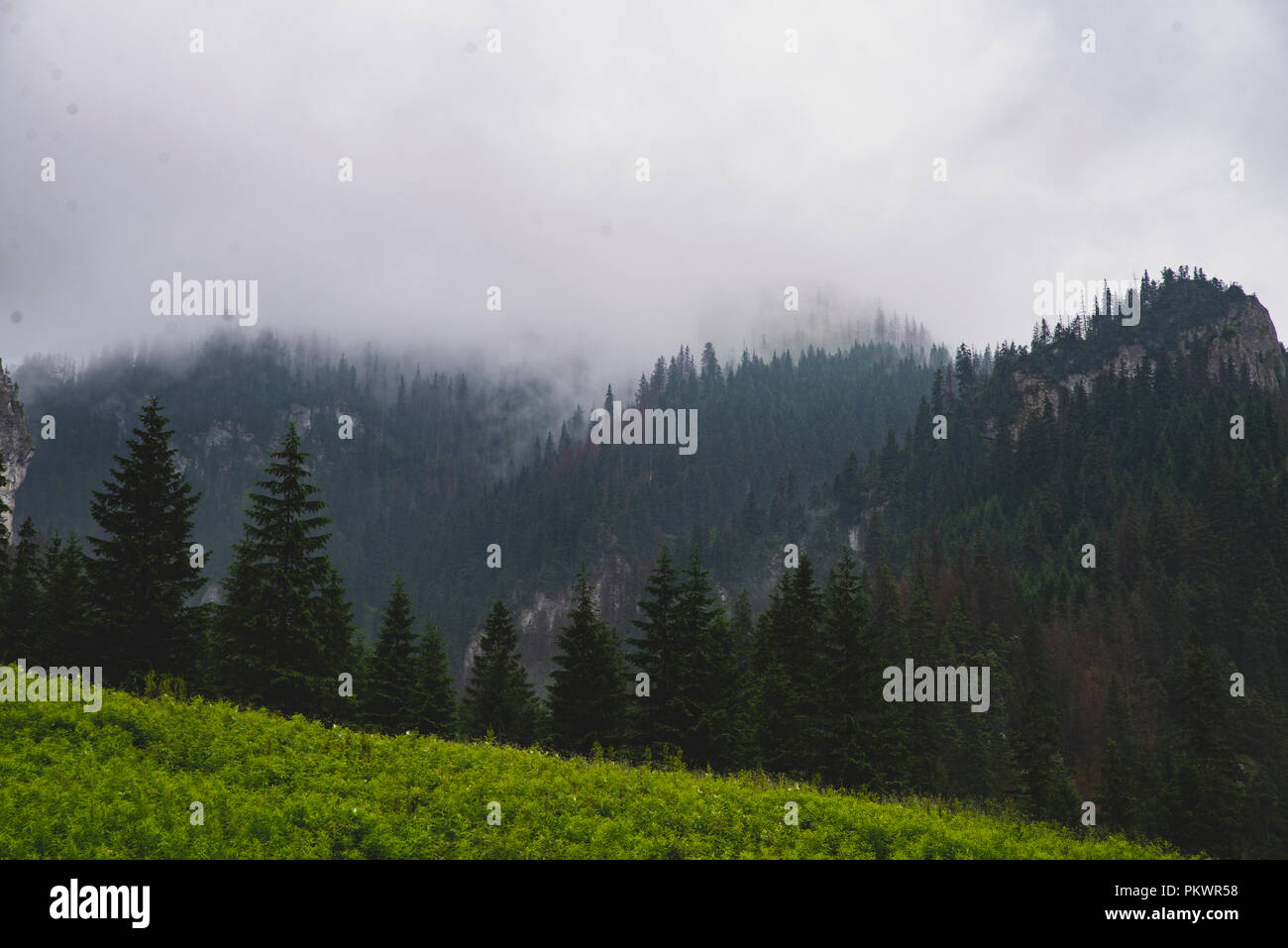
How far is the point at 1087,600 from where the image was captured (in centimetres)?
9388

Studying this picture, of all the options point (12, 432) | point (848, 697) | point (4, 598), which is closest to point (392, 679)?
point (4, 598)

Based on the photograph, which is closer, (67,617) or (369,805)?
(369,805)

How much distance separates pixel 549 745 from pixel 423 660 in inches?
483

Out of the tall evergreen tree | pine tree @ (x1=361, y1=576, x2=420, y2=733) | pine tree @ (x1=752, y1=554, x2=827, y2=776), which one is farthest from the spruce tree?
pine tree @ (x1=752, y1=554, x2=827, y2=776)

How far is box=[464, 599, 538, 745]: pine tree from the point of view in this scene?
45406mm

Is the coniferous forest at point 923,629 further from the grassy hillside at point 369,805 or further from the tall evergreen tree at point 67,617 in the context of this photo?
the grassy hillside at point 369,805

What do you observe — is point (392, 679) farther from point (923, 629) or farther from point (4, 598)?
point (923, 629)

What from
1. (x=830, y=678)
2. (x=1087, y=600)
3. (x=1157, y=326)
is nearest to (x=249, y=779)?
(x=830, y=678)

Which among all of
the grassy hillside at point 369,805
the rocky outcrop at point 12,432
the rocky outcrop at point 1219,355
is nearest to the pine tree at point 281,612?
the grassy hillside at point 369,805

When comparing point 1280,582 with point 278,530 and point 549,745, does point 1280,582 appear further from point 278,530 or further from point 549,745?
point 278,530

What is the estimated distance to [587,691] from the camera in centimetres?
3547

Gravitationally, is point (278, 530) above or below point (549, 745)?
above

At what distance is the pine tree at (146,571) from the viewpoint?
28.4 meters

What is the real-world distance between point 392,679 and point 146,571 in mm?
14520
